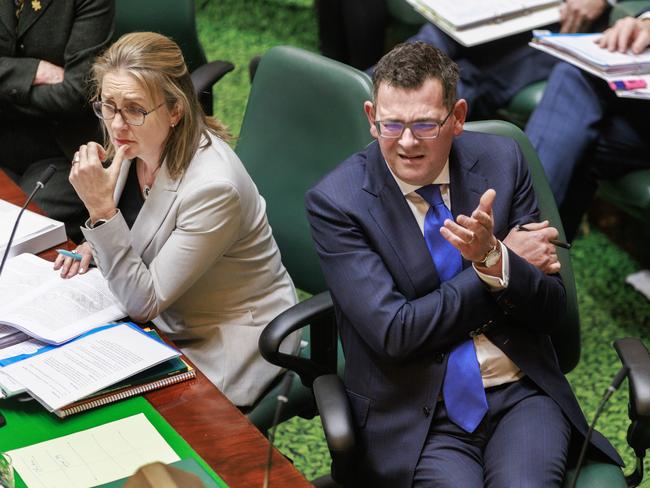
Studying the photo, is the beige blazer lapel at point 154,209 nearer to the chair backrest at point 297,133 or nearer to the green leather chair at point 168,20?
the chair backrest at point 297,133

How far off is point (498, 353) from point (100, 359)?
0.80m

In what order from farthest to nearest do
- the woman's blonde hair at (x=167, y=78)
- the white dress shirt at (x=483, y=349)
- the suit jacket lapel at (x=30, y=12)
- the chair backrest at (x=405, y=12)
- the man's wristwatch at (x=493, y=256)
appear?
the chair backrest at (x=405, y=12), the suit jacket lapel at (x=30, y=12), the woman's blonde hair at (x=167, y=78), the white dress shirt at (x=483, y=349), the man's wristwatch at (x=493, y=256)

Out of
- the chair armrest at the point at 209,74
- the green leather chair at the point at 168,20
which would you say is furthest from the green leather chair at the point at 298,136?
the green leather chair at the point at 168,20

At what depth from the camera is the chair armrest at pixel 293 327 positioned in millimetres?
2109

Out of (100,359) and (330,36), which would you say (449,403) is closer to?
(100,359)

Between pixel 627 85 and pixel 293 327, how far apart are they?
1.44 metres

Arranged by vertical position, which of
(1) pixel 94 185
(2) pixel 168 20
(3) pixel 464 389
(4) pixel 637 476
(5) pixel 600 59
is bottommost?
(4) pixel 637 476

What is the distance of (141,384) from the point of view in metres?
1.92

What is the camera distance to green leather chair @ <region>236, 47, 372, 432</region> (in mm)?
2393

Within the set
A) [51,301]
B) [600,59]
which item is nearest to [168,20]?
[600,59]

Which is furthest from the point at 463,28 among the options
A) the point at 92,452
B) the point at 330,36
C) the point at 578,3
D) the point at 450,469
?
the point at 92,452

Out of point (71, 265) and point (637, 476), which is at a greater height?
point (71, 265)

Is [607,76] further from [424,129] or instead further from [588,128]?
[424,129]

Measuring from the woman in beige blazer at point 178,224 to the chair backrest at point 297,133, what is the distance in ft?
0.55
